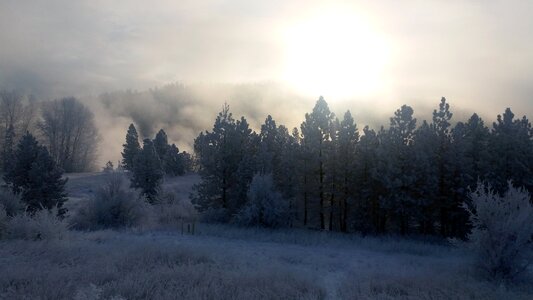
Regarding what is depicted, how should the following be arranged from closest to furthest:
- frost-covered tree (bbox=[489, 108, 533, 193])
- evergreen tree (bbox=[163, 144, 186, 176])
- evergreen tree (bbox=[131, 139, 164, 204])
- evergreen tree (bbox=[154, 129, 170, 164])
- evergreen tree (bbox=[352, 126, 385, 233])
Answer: frost-covered tree (bbox=[489, 108, 533, 193]) → evergreen tree (bbox=[352, 126, 385, 233]) → evergreen tree (bbox=[131, 139, 164, 204]) → evergreen tree (bbox=[154, 129, 170, 164]) → evergreen tree (bbox=[163, 144, 186, 176])

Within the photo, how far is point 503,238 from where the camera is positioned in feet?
53.1

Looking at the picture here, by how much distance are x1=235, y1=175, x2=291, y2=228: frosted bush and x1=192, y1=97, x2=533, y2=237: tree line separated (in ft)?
0.67

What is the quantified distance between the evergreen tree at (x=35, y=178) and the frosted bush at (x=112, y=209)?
457 centimetres

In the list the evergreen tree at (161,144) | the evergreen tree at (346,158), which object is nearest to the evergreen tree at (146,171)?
the evergreen tree at (346,158)

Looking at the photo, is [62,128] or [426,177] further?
[62,128]

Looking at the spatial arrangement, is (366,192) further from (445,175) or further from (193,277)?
(193,277)

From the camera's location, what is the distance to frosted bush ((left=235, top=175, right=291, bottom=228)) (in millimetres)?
35906

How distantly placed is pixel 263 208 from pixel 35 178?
60.9 feet

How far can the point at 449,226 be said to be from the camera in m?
→ 38.6

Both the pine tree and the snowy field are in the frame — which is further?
the pine tree

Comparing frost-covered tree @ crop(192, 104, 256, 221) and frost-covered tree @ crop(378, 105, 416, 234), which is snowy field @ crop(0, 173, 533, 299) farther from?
frost-covered tree @ crop(192, 104, 256, 221)

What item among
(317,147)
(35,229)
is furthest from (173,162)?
(35,229)

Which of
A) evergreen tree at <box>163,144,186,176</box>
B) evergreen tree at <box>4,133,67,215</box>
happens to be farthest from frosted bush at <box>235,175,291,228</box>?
evergreen tree at <box>163,144,186,176</box>

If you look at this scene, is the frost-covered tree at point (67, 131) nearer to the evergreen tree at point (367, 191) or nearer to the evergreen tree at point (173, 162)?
the evergreen tree at point (173, 162)
